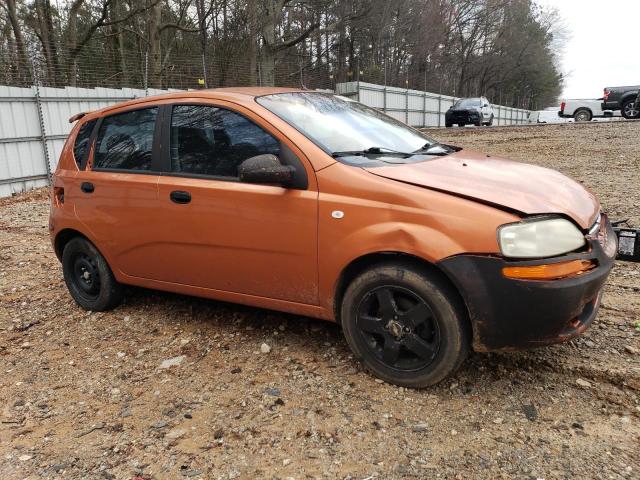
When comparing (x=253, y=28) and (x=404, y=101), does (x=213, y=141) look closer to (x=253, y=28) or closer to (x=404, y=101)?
(x=253, y=28)

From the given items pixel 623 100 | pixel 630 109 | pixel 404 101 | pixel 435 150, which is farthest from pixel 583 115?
pixel 435 150

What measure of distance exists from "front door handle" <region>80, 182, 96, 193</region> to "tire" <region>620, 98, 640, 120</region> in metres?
22.9

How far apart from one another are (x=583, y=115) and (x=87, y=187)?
27407mm

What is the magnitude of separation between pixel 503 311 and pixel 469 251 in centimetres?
33

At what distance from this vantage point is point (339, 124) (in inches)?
134

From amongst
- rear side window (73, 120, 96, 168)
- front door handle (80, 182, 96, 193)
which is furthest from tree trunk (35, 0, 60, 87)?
front door handle (80, 182, 96, 193)

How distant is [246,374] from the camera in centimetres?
319

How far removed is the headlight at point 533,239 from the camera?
8.11ft

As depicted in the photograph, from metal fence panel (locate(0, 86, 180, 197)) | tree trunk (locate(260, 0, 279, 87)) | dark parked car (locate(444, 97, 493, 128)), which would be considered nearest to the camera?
metal fence panel (locate(0, 86, 180, 197))

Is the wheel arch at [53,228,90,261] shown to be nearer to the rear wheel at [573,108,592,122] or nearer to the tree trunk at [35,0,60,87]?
the tree trunk at [35,0,60,87]

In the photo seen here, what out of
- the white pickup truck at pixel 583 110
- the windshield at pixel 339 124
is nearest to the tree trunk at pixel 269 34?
the white pickup truck at pixel 583 110

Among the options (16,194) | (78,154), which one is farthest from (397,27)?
(78,154)

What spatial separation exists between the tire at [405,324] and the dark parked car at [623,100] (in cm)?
2271

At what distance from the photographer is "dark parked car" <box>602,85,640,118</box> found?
70.3ft
